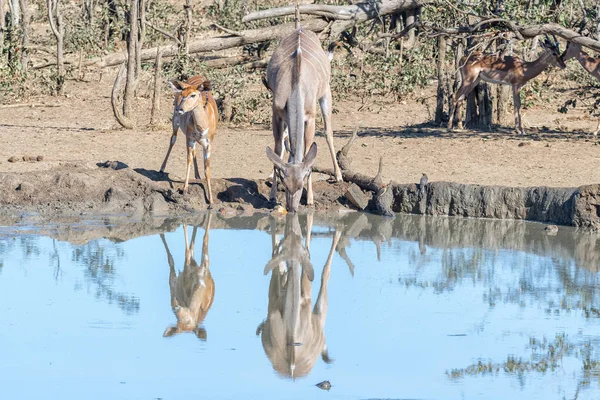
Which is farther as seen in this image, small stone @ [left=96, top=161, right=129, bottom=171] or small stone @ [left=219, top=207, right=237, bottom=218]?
small stone @ [left=96, top=161, right=129, bottom=171]

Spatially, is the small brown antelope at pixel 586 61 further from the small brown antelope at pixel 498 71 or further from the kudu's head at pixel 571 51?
the small brown antelope at pixel 498 71

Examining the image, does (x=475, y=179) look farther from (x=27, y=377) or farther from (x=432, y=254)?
(x=27, y=377)

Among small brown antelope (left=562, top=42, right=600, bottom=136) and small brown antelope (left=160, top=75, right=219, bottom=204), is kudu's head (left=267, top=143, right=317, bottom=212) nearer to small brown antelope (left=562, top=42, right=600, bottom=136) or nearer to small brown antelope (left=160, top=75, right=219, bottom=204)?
small brown antelope (left=160, top=75, right=219, bottom=204)

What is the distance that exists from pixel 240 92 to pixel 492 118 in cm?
378

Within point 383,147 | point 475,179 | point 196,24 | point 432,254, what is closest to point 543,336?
point 432,254

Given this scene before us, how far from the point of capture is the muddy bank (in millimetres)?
9812

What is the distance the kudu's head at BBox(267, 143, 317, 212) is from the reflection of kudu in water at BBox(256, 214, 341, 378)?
33 cm

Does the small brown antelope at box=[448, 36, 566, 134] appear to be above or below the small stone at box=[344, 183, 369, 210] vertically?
above

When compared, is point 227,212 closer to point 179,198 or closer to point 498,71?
point 179,198

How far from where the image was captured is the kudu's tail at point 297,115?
9367 millimetres

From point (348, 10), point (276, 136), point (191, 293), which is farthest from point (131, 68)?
point (191, 293)

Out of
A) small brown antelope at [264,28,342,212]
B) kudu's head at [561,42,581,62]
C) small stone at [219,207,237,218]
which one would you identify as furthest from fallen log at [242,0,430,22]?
small stone at [219,207,237,218]

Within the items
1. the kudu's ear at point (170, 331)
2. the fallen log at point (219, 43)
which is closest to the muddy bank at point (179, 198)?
the kudu's ear at point (170, 331)

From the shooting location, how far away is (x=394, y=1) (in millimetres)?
16031
